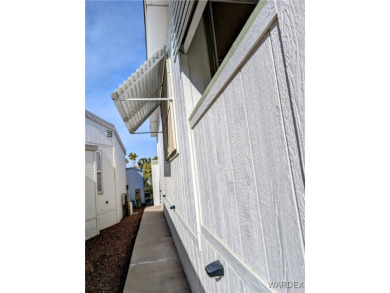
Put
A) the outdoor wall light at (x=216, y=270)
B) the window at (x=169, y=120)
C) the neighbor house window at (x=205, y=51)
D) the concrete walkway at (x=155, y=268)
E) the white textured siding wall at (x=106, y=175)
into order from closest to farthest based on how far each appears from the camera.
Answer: the outdoor wall light at (x=216, y=270) < the neighbor house window at (x=205, y=51) < the concrete walkway at (x=155, y=268) < the window at (x=169, y=120) < the white textured siding wall at (x=106, y=175)

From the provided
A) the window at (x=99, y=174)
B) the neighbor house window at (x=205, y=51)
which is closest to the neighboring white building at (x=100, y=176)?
the window at (x=99, y=174)

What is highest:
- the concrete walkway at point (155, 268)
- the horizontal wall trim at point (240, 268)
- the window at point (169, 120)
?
the window at point (169, 120)

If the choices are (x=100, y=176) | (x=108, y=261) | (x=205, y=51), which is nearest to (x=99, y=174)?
(x=100, y=176)

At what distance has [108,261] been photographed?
181 inches

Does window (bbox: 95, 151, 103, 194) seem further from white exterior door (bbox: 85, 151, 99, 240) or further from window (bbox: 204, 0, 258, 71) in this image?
window (bbox: 204, 0, 258, 71)

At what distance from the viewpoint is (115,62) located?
751 cm

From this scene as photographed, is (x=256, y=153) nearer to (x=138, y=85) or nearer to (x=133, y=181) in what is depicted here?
(x=138, y=85)

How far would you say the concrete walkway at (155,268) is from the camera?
3.14 meters

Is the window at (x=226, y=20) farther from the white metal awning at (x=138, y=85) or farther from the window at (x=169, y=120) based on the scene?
the white metal awning at (x=138, y=85)

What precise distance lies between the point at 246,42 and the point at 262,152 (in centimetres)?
47

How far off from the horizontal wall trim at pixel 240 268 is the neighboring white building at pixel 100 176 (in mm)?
6813
